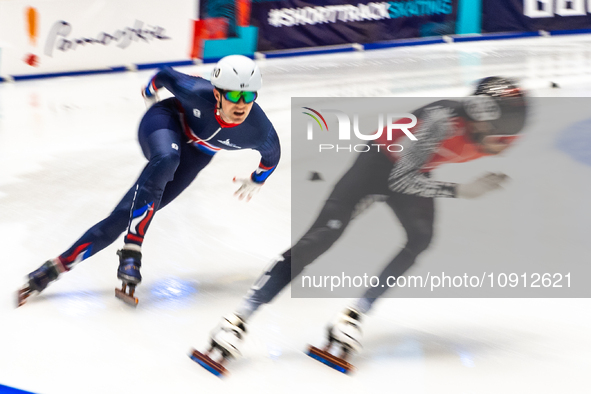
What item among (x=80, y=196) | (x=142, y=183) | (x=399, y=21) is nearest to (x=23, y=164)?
(x=80, y=196)

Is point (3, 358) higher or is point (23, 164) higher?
point (23, 164)

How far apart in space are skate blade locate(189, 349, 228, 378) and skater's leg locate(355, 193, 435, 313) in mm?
568

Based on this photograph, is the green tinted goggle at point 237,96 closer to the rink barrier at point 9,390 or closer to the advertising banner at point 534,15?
the rink barrier at point 9,390

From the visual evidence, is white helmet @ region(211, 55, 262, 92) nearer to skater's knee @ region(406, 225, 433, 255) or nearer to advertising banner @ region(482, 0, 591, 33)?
skater's knee @ region(406, 225, 433, 255)

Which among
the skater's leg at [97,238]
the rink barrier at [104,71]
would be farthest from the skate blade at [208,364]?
the rink barrier at [104,71]

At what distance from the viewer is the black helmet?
2.23 metres

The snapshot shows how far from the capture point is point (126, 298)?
8.91 feet

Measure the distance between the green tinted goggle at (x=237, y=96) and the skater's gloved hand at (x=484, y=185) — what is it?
3.19 feet

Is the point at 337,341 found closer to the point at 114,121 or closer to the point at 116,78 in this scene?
the point at 114,121

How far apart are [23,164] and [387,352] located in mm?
3540

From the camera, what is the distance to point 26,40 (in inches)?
330

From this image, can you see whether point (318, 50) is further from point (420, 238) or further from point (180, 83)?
point (420, 238)

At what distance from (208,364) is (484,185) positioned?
1154 mm

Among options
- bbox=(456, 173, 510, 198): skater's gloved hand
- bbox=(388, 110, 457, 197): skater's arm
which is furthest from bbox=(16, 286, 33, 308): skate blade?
bbox=(456, 173, 510, 198): skater's gloved hand
